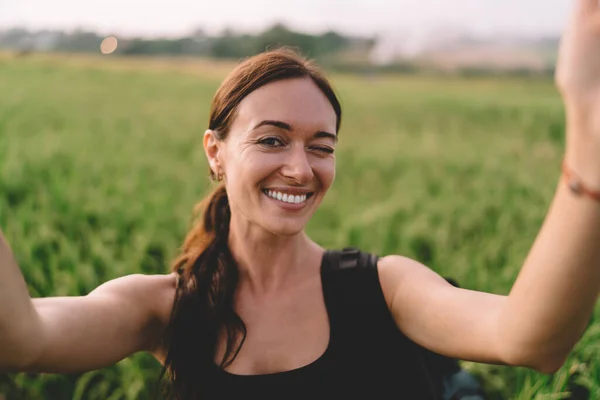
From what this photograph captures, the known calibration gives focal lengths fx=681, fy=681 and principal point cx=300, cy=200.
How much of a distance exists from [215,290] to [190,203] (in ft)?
Result: 9.56

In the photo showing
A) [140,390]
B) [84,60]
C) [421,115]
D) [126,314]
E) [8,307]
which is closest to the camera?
[8,307]

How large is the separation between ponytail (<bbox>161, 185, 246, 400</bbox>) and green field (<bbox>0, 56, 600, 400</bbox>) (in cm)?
106

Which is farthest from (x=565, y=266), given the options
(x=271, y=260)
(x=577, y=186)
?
(x=271, y=260)

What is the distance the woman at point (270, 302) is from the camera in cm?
131

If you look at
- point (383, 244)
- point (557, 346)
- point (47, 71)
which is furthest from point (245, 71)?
point (47, 71)

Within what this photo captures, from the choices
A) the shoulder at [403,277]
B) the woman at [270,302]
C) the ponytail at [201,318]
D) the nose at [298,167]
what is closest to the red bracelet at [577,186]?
the woman at [270,302]

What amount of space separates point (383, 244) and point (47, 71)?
52.7 ft

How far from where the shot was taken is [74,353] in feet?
4.29

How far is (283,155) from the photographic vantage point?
146 centimetres

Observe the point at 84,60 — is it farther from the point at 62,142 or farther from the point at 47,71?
the point at 62,142

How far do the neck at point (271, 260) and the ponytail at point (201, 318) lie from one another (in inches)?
1.6

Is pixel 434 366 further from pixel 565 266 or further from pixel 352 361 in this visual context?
pixel 565 266

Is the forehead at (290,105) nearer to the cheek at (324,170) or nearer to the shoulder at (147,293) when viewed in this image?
the cheek at (324,170)

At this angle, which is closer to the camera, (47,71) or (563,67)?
(563,67)
